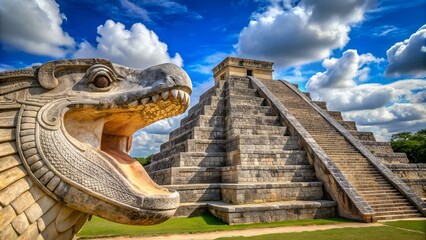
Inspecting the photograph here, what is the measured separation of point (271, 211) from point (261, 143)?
14.1 feet

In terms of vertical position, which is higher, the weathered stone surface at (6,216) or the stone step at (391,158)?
the stone step at (391,158)

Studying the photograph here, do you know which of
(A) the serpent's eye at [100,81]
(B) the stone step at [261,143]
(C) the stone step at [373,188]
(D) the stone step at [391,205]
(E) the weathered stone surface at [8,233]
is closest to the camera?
(E) the weathered stone surface at [8,233]

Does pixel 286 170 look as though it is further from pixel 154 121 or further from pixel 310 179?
pixel 154 121

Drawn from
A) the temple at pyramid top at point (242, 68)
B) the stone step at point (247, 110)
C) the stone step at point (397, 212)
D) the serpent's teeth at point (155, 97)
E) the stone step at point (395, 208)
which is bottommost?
the stone step at point (397, 212)

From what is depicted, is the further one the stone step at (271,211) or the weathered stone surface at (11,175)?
the stone step at (271,211)

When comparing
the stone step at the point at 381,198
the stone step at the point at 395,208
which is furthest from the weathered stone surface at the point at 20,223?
the stone step at the point at 381,198

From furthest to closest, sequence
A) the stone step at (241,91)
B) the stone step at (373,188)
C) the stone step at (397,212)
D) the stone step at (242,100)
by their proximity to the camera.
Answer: the stone step at (241,91)
the stone step at (242,100)
the stone step at (373,188)
the stone step at (397,212)

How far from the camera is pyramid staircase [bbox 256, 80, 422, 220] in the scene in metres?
11.5

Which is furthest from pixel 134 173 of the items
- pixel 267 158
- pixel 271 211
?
pixel 267 158

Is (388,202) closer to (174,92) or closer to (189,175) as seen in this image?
(189,175)

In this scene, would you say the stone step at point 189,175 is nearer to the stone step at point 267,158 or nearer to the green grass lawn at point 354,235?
the stone step at point 267,158

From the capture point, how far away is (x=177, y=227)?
371 inches

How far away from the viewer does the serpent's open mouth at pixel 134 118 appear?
2586 mm

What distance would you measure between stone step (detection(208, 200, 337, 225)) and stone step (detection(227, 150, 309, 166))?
2.55m
